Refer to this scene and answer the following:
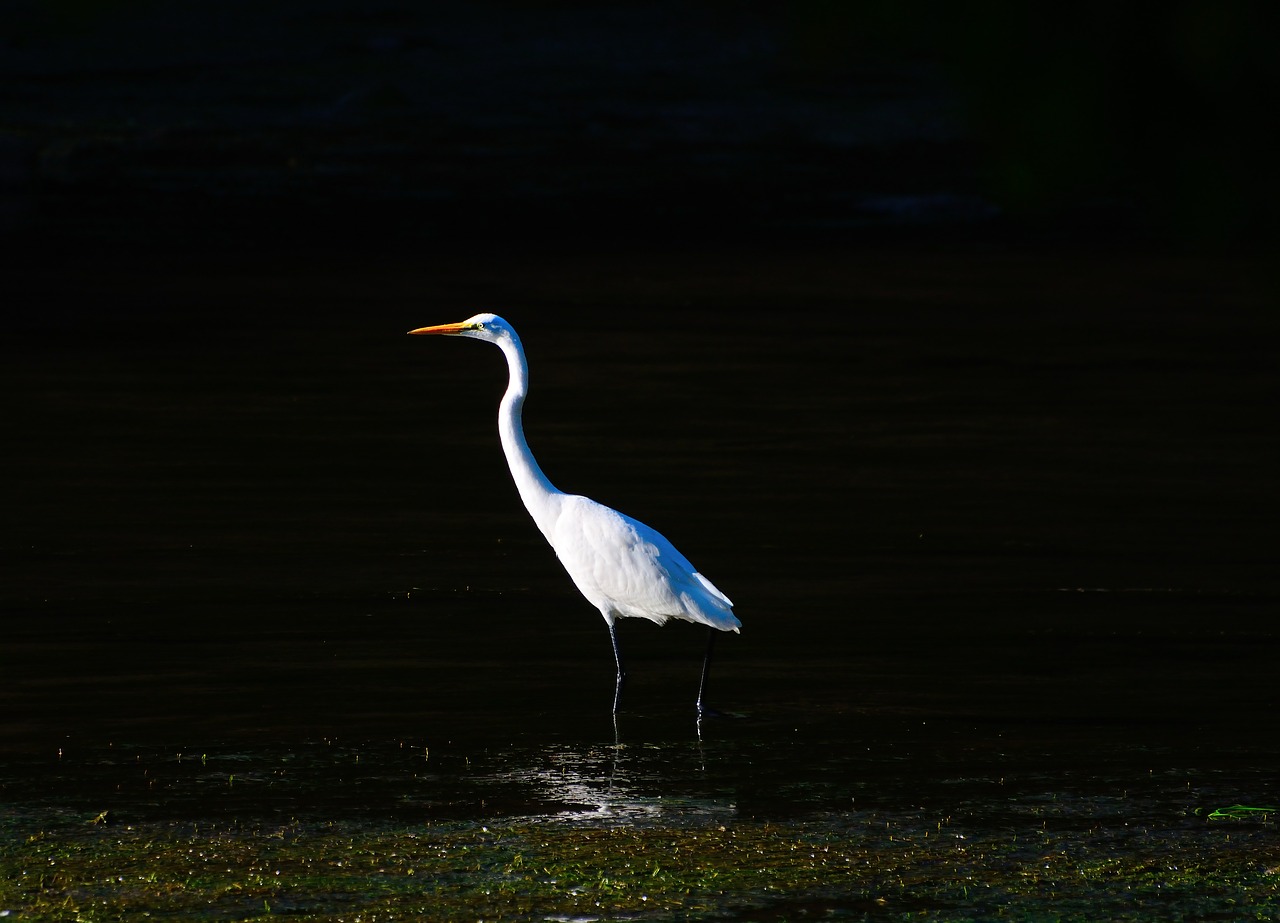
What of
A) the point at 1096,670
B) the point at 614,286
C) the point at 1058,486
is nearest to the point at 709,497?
the point at 1058,486

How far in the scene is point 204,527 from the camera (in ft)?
37.6

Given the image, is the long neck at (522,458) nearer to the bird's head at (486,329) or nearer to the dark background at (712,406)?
the bird's head at (486,329)

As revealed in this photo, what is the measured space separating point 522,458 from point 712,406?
23.9 ft

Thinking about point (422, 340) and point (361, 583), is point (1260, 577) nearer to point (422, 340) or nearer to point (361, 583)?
point (361, 583)

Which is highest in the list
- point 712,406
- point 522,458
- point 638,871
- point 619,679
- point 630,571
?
point 522,458

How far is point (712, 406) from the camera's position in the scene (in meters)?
15.8

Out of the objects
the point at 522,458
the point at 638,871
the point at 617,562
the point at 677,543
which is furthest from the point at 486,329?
the point at 638,871

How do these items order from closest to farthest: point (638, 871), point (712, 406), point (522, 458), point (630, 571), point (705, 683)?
point (638, 871) → point (705, 683) → point (630, 571) → point (522, 458) → point (712, 406)

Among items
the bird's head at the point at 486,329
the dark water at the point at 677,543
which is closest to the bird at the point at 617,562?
the bird's head at the point at 486,329

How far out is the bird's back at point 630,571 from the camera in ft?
26.1

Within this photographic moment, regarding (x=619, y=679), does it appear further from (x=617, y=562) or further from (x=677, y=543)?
(x=677, y=543)

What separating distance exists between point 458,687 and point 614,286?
1473 centimetres

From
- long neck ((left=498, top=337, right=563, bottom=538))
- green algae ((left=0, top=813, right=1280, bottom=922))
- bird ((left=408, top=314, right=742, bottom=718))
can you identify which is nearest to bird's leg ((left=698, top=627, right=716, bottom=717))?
bird ((left=408, top=314, right=742, bottom=718))

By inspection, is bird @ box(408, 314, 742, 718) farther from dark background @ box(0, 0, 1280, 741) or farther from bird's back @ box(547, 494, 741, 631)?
dark background @ box(0, 0, 1280, 741)
